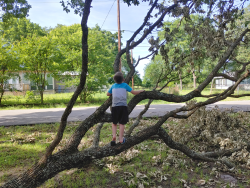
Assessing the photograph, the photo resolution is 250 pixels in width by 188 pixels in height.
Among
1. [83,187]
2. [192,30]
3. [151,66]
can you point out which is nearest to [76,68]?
[192,30]

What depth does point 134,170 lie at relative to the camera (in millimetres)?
4445

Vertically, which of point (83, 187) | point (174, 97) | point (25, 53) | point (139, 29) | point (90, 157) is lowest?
point (83, 187)

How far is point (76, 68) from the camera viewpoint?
16.7 m

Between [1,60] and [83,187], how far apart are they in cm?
1522

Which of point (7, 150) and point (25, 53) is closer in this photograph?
point (7, 150)

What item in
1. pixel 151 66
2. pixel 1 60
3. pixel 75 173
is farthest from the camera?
pixel 151 66

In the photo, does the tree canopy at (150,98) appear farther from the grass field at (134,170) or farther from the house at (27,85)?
the house at (27,85)

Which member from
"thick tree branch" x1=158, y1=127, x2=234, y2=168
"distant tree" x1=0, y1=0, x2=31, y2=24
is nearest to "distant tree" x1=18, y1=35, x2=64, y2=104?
"distant tree" x1=0, y1=0, x2=31, y2=24

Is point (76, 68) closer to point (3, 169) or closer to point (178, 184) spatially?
Result: point (3, 169)

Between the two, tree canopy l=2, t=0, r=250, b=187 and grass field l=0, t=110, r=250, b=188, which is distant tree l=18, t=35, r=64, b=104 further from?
tree canopy l=2, t=0, r=250, b=187

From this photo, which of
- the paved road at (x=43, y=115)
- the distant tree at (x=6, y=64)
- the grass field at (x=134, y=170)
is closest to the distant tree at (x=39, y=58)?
the distant tree at (x=6, y=64)

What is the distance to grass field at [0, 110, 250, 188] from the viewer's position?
3.90 metres

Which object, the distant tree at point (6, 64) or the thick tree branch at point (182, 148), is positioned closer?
the thick tree branch at point (182, 148)

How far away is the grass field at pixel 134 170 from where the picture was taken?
12.8 feet
